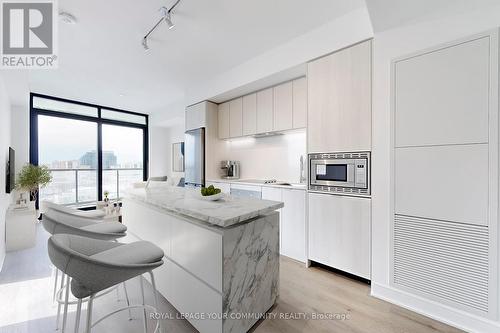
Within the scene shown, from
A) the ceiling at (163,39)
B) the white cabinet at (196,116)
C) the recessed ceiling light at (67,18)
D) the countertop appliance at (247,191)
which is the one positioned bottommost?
the countertop appliance at (247,191)

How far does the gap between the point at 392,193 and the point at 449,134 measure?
2.03 feet

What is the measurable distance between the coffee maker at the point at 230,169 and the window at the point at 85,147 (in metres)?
3.54

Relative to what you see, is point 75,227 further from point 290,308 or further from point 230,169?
point 230,169

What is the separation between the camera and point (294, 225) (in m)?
2.72

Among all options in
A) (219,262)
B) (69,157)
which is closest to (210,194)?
(219,262)

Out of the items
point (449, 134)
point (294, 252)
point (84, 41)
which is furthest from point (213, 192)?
point (84, 41)

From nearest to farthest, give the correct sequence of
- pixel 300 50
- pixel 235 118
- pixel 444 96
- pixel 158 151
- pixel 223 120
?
1. pixel 444 96
2. pixel 300 50
3. pixel 235 118
4. pixel 223 120
5. pixel 158 151

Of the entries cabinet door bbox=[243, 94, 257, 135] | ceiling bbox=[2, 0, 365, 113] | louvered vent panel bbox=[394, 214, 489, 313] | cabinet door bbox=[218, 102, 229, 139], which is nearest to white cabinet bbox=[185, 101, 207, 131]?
cabinet door bbox=[218, 102, 229, 139]

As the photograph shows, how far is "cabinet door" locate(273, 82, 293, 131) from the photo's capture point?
3094 millimetres

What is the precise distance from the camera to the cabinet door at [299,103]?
116 inches

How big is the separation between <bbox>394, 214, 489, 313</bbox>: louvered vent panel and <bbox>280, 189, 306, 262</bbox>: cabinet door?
0.98m

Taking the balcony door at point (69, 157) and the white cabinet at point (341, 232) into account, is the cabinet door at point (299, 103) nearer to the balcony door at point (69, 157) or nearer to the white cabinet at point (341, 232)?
the white cabinet at point (341, 232)

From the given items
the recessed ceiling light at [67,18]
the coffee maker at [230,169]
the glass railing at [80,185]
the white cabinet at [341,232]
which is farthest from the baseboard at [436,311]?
the glass railing at [80,185]

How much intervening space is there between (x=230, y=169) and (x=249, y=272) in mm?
2889
